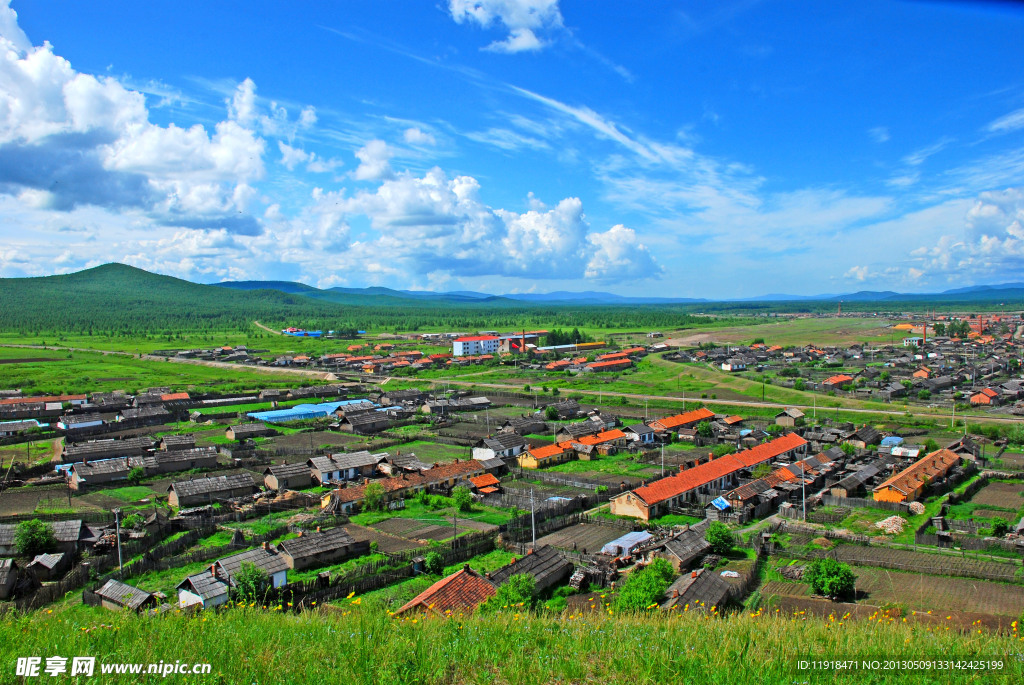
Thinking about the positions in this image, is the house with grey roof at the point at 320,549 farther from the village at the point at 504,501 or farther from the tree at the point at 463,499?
the tree at the point at 463,499

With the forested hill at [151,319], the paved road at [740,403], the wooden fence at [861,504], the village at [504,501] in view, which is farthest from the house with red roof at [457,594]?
the forested hill at [151,319]

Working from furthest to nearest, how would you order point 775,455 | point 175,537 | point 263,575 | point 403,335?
point 403,335
point 775,455
point 175,537
point 263,575

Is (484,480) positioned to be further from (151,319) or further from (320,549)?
(151,319)

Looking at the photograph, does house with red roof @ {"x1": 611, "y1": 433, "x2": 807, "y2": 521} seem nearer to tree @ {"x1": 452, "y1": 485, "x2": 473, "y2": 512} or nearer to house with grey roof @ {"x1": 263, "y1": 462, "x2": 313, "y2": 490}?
tree @ {"x1": 452, "y1": 485, "x2": 473, "y2": 512}

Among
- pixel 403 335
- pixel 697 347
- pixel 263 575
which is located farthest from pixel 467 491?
pixel 403 335

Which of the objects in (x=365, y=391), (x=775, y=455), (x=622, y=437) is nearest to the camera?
(x=775, y=455)

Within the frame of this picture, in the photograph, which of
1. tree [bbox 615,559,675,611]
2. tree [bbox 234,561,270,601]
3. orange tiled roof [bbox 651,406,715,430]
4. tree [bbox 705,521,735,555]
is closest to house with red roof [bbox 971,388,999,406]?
orange tiled roof [bbox 651,406,715,430]

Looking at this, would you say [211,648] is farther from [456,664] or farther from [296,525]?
[296,525]
